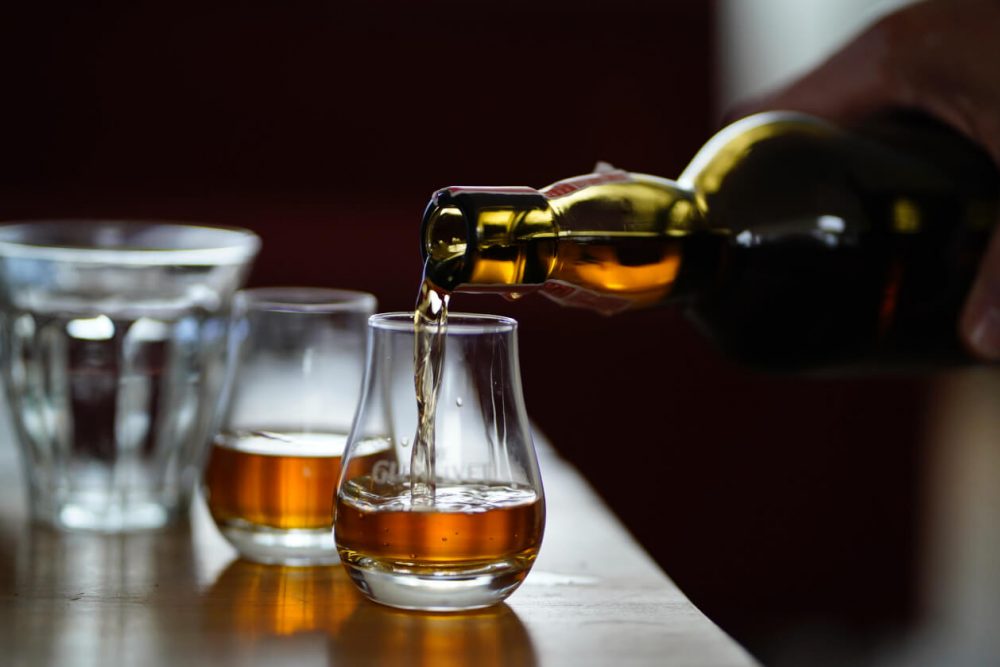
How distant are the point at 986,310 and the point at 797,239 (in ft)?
0.53

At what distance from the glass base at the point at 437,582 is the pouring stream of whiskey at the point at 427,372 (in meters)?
0.04

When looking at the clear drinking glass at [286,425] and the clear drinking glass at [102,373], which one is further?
the clear drinking glass at [102,373]

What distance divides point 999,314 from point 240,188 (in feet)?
7.13

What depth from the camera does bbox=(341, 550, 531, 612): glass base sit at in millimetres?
686

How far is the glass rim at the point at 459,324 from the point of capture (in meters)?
0.71

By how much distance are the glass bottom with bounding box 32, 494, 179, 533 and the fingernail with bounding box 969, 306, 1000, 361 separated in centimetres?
63

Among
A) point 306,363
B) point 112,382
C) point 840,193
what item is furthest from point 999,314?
point 112,382

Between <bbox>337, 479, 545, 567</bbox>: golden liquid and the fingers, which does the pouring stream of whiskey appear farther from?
the fingers

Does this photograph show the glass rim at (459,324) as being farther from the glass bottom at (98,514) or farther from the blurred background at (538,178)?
the blurred background at (538,178)

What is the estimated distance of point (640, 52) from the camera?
3072 millimetres

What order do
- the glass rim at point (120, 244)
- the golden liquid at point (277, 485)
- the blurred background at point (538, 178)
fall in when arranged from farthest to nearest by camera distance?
the blurred background at point (538, 178) → the glass rim at point (120, 244) → the golden liquid at point (277, 485)

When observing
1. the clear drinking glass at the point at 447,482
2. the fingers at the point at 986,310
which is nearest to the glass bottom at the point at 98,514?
the clear drinking glass at the point at 447,482

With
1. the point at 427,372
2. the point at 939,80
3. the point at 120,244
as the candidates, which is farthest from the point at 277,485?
the point at 939,80

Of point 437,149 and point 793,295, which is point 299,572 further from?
point 437,149
